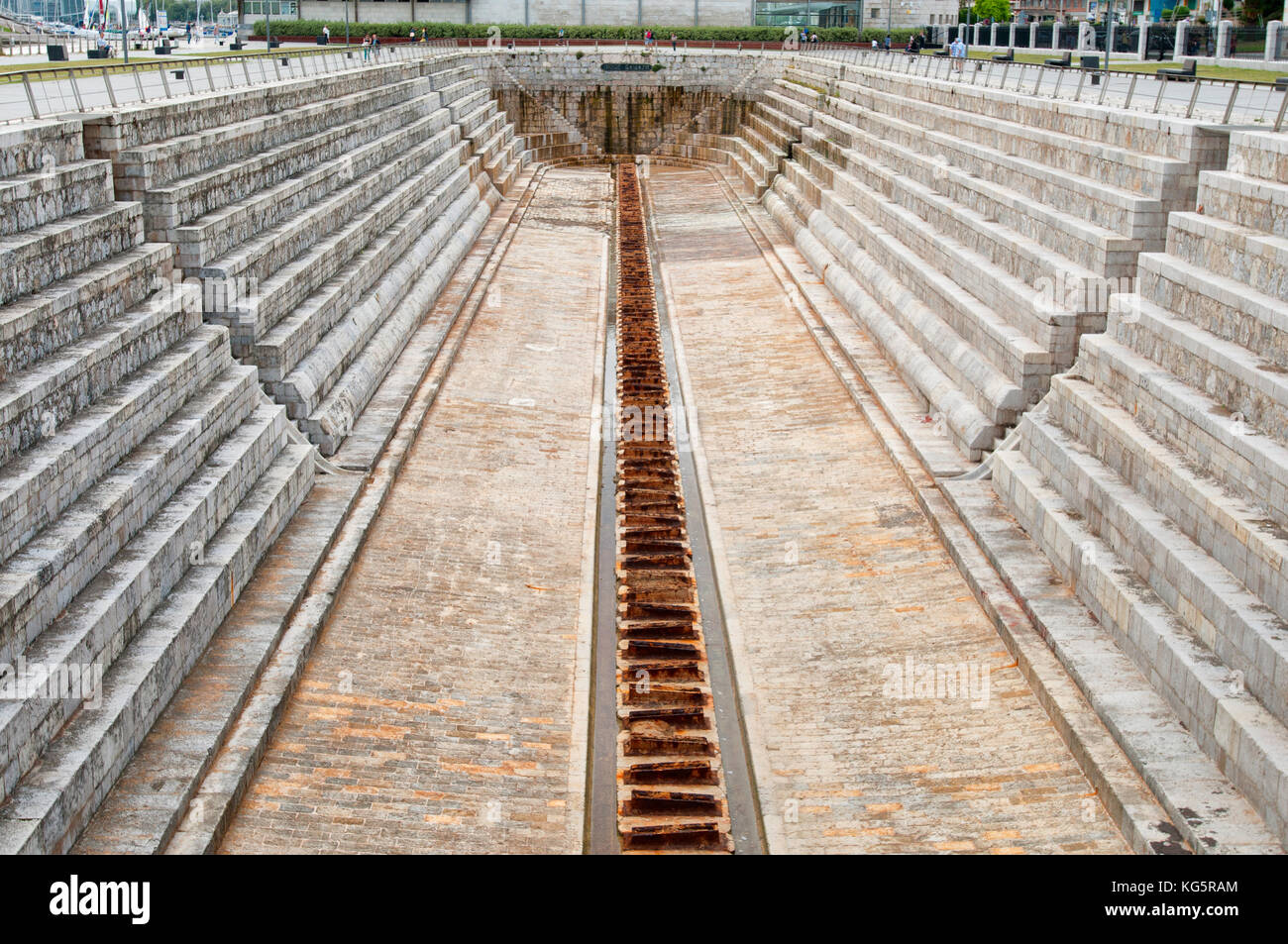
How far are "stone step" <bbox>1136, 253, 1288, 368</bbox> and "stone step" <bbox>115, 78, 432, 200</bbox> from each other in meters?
14.4

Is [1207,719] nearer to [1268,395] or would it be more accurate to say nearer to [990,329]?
[1268,395]

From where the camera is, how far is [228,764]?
15.0 metres

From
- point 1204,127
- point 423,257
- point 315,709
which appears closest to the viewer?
point 315,709

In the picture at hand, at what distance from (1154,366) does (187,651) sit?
42.1 feet

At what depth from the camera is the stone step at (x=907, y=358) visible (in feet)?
77.9

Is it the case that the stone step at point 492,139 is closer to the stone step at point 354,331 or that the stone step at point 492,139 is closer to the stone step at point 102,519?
the stone step at point 354,331

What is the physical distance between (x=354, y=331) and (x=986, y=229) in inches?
489

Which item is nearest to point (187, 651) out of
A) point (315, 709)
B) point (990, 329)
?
point (315, 709)

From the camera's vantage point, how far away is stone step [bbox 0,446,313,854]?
12.6 metres

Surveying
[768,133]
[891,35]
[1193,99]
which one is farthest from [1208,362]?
[891,35]

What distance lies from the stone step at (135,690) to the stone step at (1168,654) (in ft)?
35.6

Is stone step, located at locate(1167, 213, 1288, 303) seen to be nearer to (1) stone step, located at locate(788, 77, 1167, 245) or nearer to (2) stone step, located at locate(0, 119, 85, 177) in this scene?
(1) stone step, located at locate(788, 77, 1167, 245)

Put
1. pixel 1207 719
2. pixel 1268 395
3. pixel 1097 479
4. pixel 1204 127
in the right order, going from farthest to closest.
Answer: pixel 1204 127 < pixel 1097 479 < pixel 1268 395 < pixel 1207 719

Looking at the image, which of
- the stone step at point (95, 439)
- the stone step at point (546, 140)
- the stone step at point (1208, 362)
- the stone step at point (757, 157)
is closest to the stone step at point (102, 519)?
the stone step at point (95, 439)
